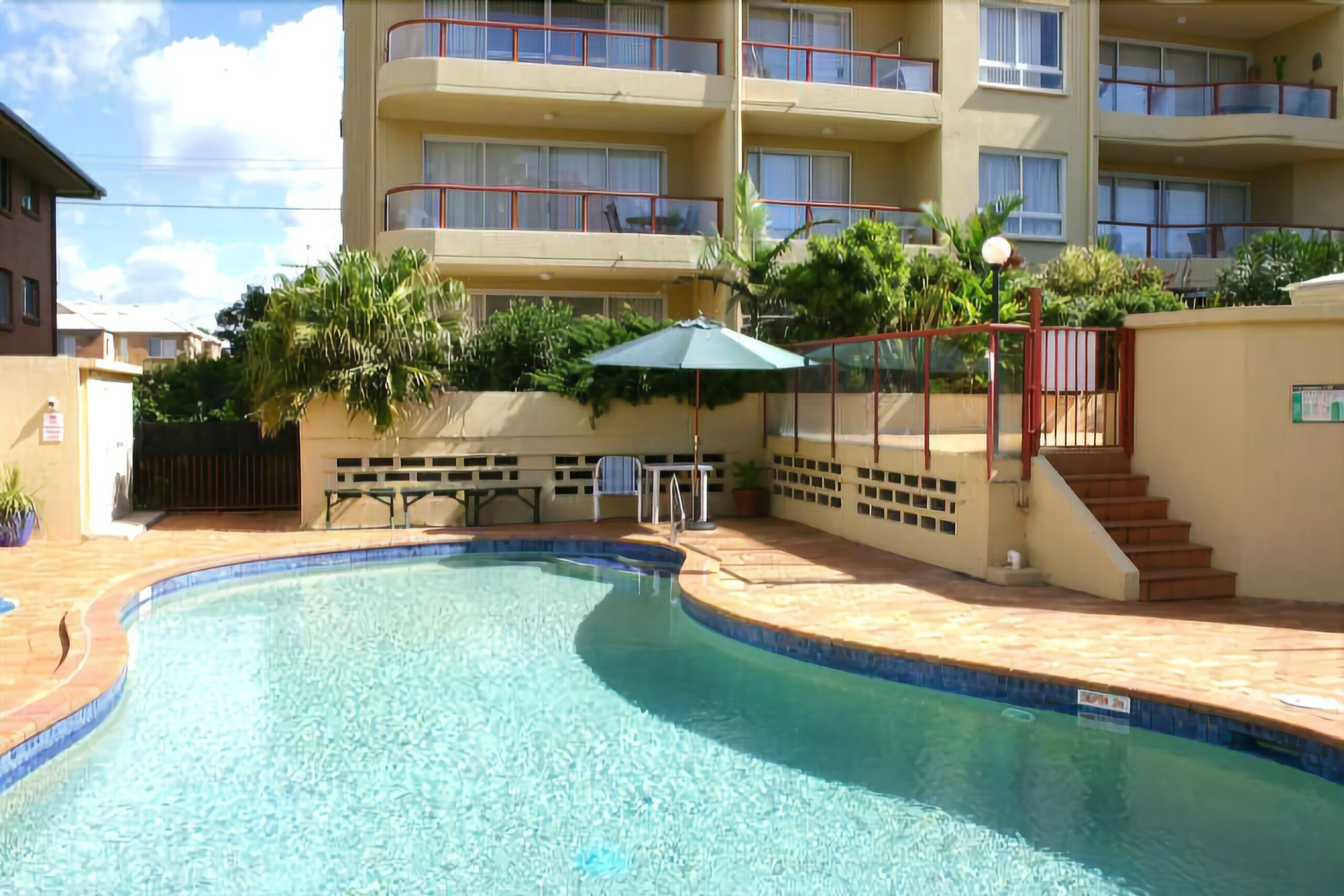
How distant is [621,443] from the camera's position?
1606 cm

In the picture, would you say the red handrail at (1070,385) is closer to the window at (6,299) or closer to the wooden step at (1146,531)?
the wooden step at (1146,531)

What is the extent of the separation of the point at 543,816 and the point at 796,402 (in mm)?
9974

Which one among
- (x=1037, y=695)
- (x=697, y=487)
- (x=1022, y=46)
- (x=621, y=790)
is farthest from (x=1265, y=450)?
(x=1022, y=46)

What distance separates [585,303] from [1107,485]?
12.8 meters

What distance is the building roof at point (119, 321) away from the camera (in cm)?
5591

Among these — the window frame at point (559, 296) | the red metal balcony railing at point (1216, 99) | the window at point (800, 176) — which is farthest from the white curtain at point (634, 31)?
the red metal balcony railing at point (1216, 99)

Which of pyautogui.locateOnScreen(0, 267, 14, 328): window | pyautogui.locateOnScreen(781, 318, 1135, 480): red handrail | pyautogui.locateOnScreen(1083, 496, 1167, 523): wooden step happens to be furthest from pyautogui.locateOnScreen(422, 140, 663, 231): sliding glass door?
pyautogui.locateOnScreen(1083, 496, 1167, 523): wooden step

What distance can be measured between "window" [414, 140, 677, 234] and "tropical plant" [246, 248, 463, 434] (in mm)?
4529

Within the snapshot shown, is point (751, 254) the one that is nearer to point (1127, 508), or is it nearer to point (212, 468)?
point (1127, 508)

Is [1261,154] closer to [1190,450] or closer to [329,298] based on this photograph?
[1190,450]

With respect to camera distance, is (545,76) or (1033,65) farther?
(1033,65)

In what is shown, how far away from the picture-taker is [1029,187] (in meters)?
22.4

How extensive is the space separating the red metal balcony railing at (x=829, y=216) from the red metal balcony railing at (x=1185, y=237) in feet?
14.7

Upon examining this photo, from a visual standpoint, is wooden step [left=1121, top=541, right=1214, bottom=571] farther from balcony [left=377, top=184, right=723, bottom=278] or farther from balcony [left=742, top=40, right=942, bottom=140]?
balcony [left=742, top=40, right=942, bottom=140]
